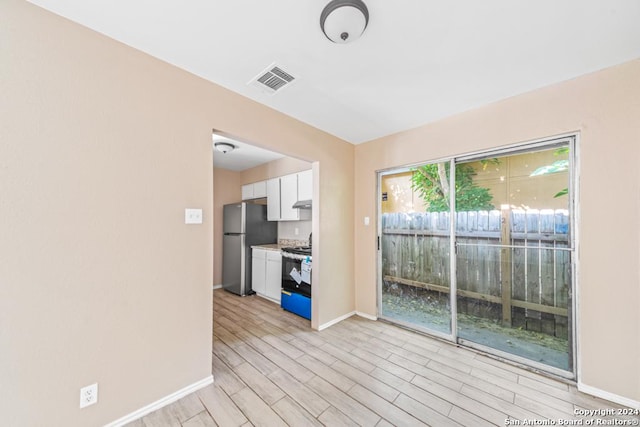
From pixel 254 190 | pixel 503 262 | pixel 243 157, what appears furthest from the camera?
pixel 254 190

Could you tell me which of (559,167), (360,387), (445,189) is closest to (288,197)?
(445,189)

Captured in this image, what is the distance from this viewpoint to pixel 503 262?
2.48 m

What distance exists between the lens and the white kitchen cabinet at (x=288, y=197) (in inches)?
163

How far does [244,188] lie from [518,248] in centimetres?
483

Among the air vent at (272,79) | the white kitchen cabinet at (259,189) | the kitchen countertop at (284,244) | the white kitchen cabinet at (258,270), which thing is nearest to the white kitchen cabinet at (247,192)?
the white kitchen cabinet at (259,189)

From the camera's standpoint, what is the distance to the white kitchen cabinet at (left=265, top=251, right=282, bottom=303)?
3.95 meters

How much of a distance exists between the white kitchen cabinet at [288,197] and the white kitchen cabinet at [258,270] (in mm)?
760

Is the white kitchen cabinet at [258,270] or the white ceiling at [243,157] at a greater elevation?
the white ceiling at [243,157]

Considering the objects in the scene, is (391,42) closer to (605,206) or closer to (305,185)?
(605,206)

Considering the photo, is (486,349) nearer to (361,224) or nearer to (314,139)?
(361,224)

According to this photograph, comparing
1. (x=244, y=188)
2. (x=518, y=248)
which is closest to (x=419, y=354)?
(x=518, y=248)

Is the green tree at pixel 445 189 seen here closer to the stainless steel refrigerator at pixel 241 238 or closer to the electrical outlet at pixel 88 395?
the stainless steel refrigerator at pixel 241 238

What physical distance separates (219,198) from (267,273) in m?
2.08

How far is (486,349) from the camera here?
2.48 meters
